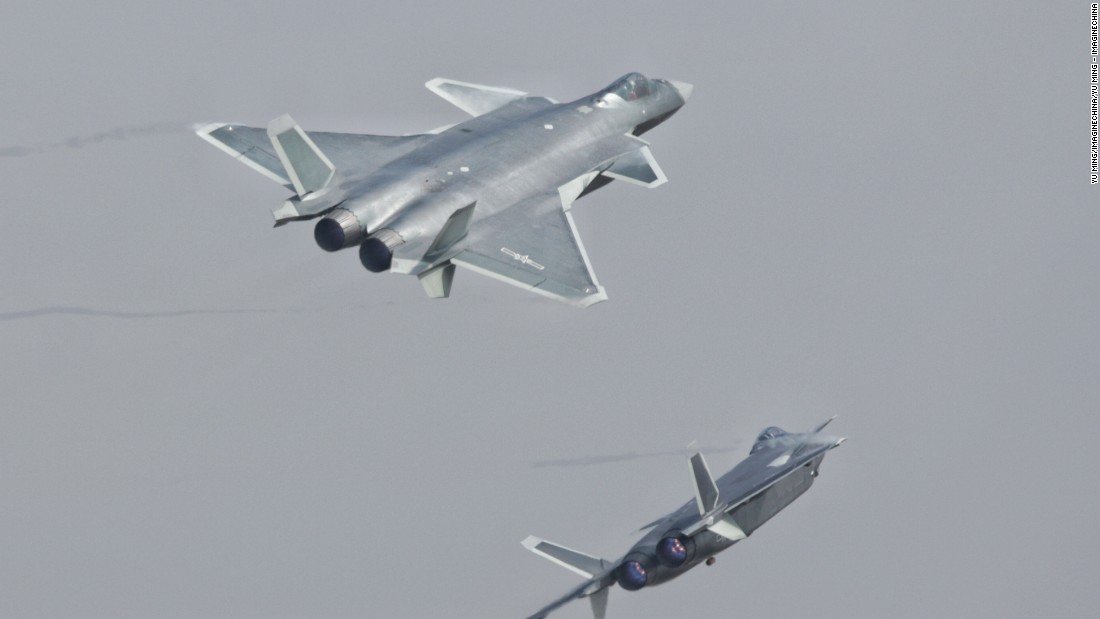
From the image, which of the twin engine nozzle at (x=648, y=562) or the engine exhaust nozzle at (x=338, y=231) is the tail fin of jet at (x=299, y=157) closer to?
the engine exhaust nozzle at (x=338, y=231)

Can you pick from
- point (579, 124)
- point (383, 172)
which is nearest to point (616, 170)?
point (579, 124)

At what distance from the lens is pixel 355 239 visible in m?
109

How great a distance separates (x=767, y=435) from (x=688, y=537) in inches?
473

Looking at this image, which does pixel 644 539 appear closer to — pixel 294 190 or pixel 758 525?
pixel 758 525

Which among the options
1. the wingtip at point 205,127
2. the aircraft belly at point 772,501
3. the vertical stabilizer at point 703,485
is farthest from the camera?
the wingtip at point 205,127

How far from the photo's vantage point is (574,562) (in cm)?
10844

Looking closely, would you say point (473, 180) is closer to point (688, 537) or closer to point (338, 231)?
point (338, 231)

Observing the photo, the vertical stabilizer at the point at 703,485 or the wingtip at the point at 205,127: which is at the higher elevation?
the wingtip at the point at 205,127

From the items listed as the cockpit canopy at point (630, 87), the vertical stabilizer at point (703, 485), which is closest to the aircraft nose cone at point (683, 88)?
the cockpit canopy at point (630, 87)

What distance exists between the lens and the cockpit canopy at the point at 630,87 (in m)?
122

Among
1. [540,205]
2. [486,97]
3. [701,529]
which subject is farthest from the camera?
[486,97]

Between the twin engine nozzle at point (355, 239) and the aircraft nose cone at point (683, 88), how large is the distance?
805 inches

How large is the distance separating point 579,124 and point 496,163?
19.0 ft

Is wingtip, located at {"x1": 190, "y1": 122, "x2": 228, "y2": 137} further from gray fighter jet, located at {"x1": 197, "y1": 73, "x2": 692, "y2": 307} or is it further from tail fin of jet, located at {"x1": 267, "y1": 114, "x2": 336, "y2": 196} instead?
tail fin of jet, located at {"x1": 267, "y1": 114, "x2": 336, "y2": 196}
